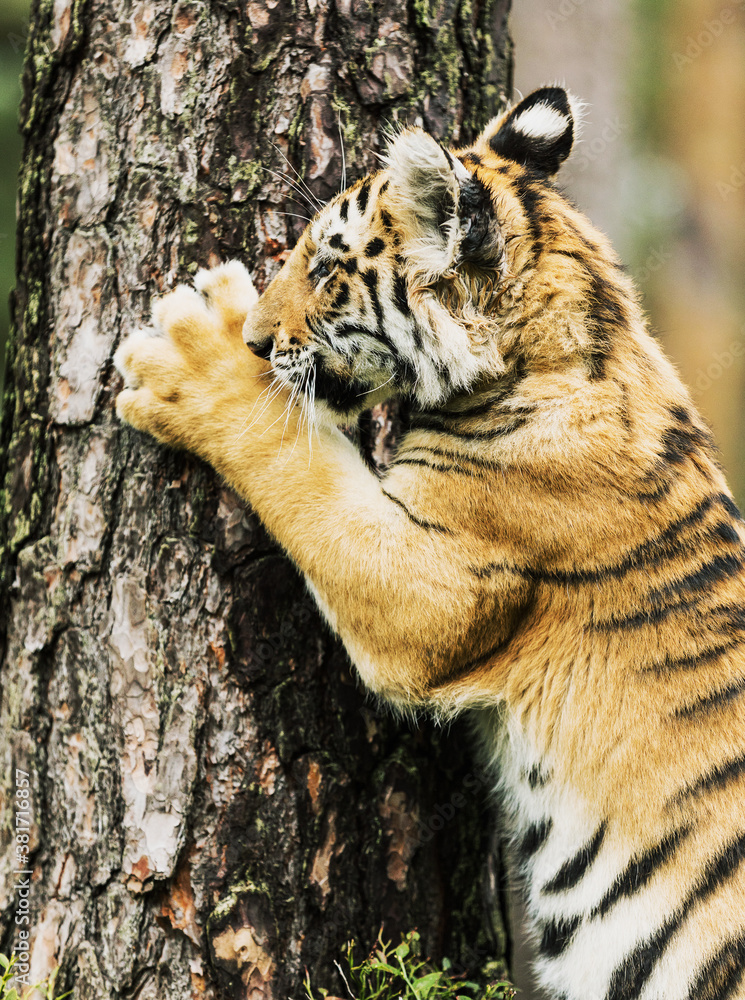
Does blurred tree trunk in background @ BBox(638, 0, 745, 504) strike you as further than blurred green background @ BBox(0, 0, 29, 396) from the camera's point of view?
Yes

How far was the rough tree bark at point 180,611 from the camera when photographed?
2.31m

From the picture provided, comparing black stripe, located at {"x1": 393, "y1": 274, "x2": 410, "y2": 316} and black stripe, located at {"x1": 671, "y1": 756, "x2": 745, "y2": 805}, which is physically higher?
black stripe, located at {"x1": 393, "y1": 274, "x2": 410, "y2": 316}

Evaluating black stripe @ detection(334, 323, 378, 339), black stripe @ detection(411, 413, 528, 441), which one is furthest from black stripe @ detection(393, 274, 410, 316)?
black stripe @ detection(411, 413, 528, 441)

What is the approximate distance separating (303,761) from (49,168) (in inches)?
76.9

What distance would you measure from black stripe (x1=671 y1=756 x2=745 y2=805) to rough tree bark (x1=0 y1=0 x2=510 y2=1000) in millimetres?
704

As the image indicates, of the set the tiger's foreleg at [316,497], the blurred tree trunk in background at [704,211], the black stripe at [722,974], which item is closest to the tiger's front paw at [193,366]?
the tiger's foreleg at [316,497]

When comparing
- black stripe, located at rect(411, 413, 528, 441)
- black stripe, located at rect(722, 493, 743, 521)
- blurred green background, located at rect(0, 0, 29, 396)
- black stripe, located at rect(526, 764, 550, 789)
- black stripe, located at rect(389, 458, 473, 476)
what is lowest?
black stripe, located at rect(526, 764, 550, 789)

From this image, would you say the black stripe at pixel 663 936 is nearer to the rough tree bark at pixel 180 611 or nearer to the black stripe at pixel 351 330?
the rough tree bark at pixel 180 611

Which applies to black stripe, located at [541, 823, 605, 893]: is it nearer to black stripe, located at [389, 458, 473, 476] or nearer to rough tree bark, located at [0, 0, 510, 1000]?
rough tree bark, located at [0, 0, 510, 1000]

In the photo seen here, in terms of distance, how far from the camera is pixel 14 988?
2.41 m

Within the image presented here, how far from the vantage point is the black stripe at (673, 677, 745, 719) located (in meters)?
2.34

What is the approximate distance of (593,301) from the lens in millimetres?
2426

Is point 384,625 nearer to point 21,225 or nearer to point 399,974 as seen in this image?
point 399,974

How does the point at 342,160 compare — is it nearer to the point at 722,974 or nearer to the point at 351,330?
the point at 351,330
